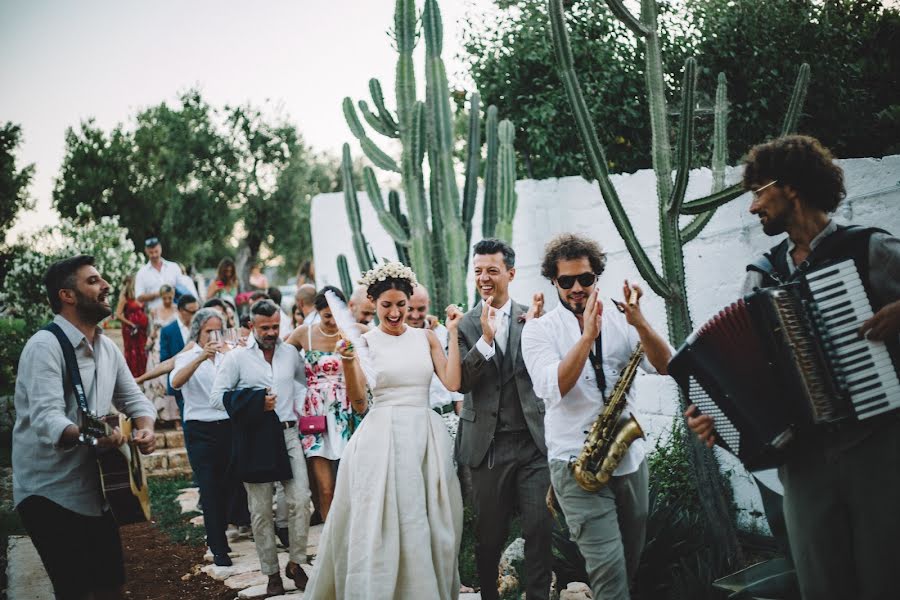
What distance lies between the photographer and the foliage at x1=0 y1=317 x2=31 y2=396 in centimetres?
1326

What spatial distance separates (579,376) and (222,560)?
4099 mm

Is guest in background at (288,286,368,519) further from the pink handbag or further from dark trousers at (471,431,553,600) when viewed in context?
dark trousers at (471,431,553,600)

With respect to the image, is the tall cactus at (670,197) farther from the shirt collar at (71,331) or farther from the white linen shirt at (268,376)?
the shirt collar at (71,331)

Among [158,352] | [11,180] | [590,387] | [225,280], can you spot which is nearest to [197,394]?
[590,387]

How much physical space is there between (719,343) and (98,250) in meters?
18.5

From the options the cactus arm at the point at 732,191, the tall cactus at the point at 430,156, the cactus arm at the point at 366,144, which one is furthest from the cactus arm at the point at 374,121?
the cactus arm at the point at 732,191

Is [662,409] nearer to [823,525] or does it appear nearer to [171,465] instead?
[823,525]

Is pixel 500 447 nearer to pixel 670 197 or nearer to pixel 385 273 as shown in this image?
pixel 385 273

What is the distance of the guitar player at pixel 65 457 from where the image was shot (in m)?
4.12

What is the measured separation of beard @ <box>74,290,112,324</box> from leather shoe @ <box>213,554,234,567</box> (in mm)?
3070

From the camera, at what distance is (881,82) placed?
6.62 metres

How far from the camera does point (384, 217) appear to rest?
8.77 metres

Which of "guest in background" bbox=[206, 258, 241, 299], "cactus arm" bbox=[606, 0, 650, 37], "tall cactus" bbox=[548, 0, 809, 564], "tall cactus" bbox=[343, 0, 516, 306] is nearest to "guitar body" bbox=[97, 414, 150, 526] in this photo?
"tall cactus" bbox=[548, 0, 809, 564]

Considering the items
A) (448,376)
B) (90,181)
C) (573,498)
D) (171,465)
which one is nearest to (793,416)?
(573,498)
